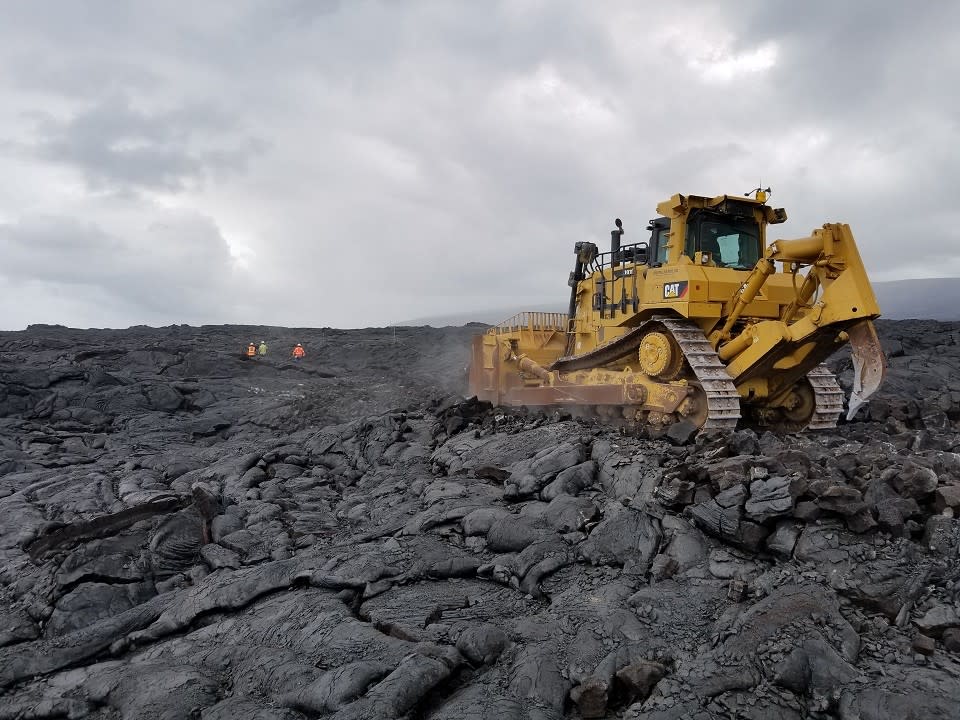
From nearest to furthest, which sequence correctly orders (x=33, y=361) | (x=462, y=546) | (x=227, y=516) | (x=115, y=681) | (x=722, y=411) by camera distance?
1. (x=115, y=681)
2. (x=462, y=546)
3. (x=722, y=411)
4. (x=227, y=516)
5. (x=33, y=361)

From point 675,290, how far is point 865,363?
2.46 metres

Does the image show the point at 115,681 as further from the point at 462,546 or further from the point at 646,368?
the point at 646,368

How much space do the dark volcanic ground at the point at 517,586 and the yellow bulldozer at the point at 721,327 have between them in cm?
91

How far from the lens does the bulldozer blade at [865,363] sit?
6.85m

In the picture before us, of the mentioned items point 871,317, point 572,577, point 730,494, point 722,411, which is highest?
point 871,317

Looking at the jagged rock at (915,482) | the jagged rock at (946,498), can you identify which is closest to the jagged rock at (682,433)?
the jagged rock at (915,482)

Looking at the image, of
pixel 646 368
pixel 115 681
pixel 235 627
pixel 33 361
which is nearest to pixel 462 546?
pixel 235 627

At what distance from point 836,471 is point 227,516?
695 cm

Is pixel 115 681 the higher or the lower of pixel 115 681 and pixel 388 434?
the lower

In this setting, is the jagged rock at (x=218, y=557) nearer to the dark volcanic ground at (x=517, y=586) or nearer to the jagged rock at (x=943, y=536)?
the dark volcanic ground at (x=517, y=586)

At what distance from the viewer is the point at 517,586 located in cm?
525

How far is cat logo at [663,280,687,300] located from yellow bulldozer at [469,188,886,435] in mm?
18

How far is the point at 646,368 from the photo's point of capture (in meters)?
8.84

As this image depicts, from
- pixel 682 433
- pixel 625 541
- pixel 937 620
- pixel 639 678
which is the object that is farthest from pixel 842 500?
pixel 682 433
